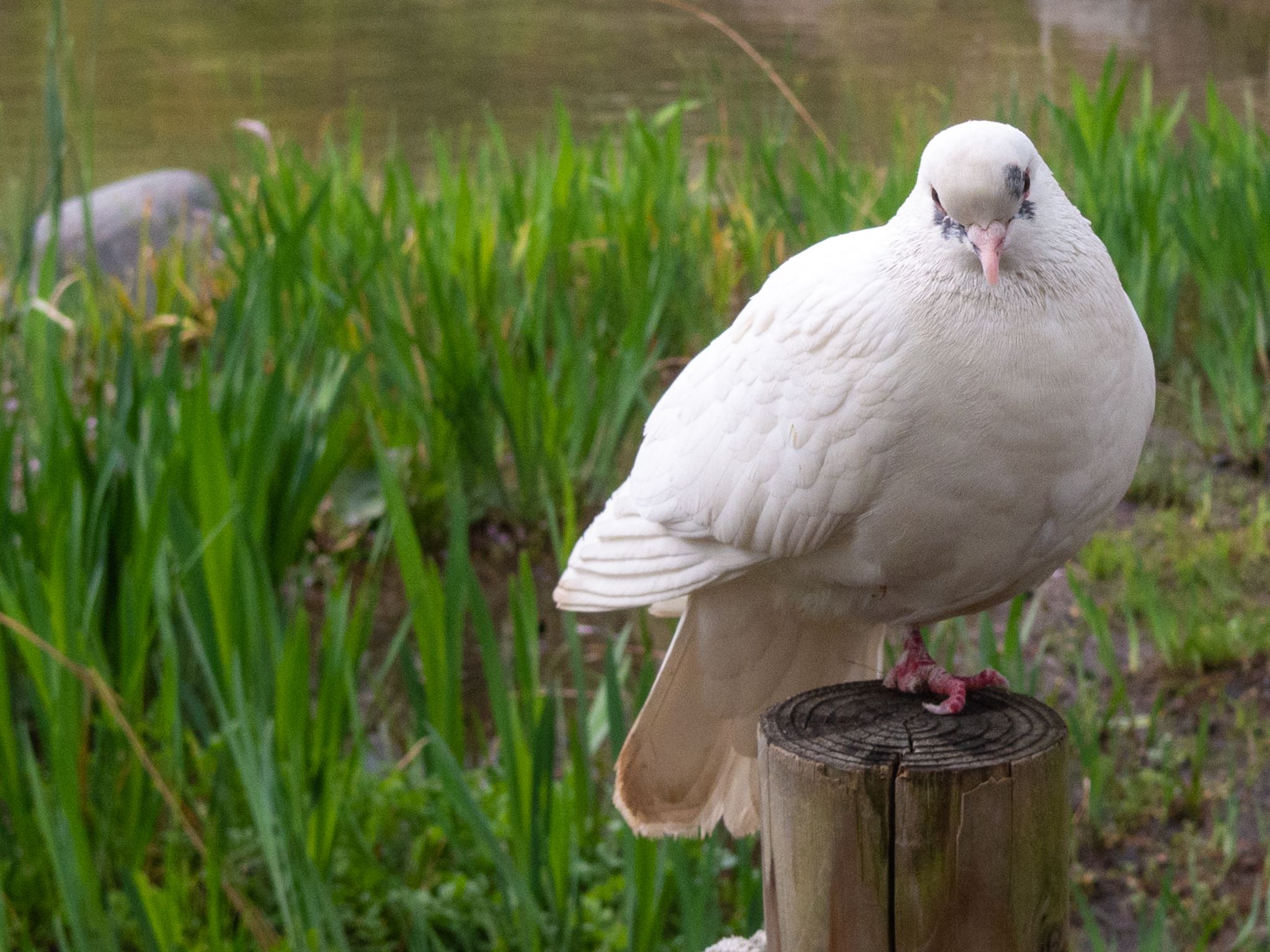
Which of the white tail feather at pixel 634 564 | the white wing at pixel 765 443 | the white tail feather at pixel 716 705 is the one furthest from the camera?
the white tail feather at pixel 716 705

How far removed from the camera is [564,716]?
2.65m

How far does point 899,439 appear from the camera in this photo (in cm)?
125

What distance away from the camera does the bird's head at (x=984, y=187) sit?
1168 mm

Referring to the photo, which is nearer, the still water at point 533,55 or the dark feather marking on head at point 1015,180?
the dark feather marking on head at point 1015,180

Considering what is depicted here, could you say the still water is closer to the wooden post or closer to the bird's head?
the bird's head

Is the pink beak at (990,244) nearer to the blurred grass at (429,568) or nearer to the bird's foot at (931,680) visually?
the bird's foot at (931,680)

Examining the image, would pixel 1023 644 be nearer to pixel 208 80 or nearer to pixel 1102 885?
pixel 1102 885

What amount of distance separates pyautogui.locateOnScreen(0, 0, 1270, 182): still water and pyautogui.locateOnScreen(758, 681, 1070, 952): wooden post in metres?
5.51

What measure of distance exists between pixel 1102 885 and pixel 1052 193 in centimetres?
137

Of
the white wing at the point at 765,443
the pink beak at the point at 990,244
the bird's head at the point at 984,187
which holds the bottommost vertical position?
the white wing at the point at 765,443

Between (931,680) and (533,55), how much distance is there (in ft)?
39.1

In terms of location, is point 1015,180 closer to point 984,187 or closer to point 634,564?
point 984,187

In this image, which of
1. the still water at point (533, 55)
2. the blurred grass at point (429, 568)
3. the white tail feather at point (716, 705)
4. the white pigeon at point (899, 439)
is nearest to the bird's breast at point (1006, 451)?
the white pigeon at point (899, 439)

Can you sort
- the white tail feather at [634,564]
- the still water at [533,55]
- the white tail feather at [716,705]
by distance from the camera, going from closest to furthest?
the white tail feather at [634,564] → the white tail feather at [716,705] → the still water at [533,55]
